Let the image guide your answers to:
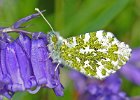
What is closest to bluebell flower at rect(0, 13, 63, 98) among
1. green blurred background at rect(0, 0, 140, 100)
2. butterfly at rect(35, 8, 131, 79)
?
butterfly at rect(35, 8, 131, 79)

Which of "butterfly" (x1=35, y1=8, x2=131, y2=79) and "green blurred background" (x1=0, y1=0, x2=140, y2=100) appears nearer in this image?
"butterfly" (x1=35, y1=8, x2=131, y2=79)

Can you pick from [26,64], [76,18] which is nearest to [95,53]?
[26,64]

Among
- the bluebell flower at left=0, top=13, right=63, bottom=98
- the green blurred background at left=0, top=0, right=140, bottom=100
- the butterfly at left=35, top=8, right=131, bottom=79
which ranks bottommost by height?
the bluebell flower at left=0, top=13, right=63, bottom=98

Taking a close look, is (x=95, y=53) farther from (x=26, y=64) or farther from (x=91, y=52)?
(x=26, y=64)

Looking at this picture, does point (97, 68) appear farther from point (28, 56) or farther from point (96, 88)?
point (96, 88)

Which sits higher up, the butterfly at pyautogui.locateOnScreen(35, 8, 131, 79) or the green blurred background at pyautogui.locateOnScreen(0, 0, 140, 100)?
the green blurred background at pyautogui.locateOnScreen(0, 0, 140, 100)

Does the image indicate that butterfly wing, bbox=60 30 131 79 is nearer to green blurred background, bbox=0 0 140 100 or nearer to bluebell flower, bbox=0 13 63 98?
bluebell flower, bbox=0 13 63 98
